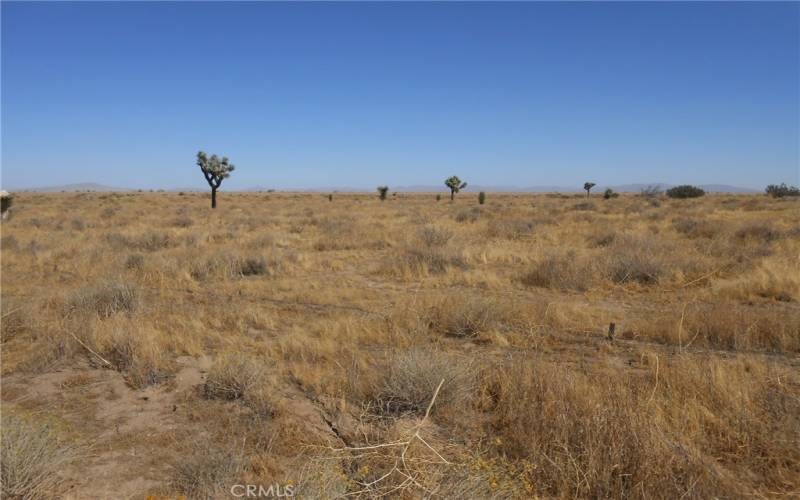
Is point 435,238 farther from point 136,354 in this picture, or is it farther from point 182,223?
point 182,223

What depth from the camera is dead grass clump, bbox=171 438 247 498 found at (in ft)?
9.14

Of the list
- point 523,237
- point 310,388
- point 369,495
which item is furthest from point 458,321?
point 523,237

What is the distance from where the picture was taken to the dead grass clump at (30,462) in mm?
2676

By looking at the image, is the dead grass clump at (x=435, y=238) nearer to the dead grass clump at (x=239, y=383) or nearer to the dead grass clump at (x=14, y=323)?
the dead grass clump at (x=239, y=383)

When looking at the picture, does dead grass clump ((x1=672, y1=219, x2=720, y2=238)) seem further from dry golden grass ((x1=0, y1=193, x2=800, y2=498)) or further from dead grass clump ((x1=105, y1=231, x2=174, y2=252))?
dead grass clump ((x1=105, y1=231, x2=174, y2=252))

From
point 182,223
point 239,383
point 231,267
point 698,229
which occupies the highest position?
A: point 698,229

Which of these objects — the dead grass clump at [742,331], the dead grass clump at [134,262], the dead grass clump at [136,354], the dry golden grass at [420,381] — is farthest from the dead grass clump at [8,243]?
the dead grass clump at [742,331]

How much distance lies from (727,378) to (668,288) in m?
5.03

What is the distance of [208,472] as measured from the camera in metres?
2.88

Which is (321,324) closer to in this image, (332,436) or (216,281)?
(332,436)

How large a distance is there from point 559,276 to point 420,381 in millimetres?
5670

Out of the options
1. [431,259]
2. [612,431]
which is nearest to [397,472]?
[612,431]

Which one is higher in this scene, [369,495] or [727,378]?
[727,378]

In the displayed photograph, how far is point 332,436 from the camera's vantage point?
3.53m
